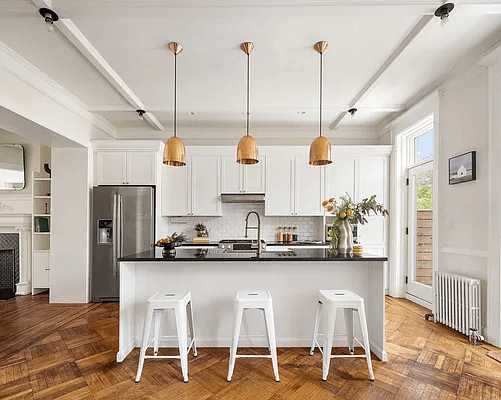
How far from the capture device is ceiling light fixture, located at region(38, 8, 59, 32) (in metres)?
2.73

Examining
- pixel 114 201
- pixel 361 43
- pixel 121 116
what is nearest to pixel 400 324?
pixel 361 43

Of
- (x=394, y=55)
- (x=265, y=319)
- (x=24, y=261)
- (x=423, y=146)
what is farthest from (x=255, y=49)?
(x=24, y=261)

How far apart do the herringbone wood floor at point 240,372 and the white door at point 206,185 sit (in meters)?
2.54

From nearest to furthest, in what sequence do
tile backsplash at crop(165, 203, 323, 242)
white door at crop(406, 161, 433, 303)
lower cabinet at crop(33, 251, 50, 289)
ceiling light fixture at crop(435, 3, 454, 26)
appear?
ceiling light fixture at crop(435, 3, 454, 26), white door at crop(406, 161, 433, 303), lower cabinet at crop(33, 251, 50, 289), tile backsplash at crop(165, 203, 323, 242)

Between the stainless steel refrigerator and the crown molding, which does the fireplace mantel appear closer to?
the stainless steel refrigerator

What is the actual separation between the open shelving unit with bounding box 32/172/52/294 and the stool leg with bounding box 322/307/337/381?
15.7ft

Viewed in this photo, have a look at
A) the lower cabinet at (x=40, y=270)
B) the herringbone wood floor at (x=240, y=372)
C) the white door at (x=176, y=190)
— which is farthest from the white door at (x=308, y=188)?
the lower cabinet at (x=40, y=270)

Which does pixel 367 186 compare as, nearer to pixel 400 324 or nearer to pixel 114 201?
pixel 400 324

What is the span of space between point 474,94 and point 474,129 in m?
0.36

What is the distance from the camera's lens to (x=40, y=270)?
19.0 feet

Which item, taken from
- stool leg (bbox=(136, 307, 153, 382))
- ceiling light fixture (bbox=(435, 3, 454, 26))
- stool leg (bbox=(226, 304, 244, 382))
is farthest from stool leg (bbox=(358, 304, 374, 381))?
ceiling light fixture (bbox=(435, 3, 454, 26))

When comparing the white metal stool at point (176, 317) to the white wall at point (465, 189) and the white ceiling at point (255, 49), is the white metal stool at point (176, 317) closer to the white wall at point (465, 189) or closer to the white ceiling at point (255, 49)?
the white ceiling at point (255, 49)

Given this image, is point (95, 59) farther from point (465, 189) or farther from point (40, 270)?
point (465, 189)

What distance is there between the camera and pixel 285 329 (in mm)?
3367
